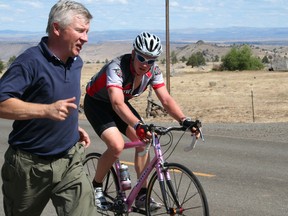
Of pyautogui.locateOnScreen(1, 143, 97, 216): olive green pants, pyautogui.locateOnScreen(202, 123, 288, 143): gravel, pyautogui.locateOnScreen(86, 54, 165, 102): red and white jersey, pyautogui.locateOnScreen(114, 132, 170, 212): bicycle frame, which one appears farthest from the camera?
pyautogui.locateOnScreen(202, 123, 288, 143): gravel

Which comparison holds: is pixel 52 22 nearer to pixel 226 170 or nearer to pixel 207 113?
pixel 226 170

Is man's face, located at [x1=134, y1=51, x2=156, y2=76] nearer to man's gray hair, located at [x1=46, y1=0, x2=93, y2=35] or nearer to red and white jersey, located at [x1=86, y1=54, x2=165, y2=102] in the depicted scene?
red and white jersey, located at [x1=86, y1=54, x2=165, y2=102]

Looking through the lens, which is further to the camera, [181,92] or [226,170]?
[181,92]

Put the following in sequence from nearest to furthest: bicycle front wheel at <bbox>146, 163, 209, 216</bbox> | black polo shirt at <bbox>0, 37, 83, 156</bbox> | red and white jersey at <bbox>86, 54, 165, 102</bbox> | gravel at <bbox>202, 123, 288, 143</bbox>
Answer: black polo shirt at <bbox>0, 37, 83, 156</bbox> < bicycle front wheel at <bbox>146, 163, 209, 216</bbox> < red and white jersey at <bbox>86, 54, 165, 102</bbox> < gravel at <bbox>202, 123, 288, 143</bbox>

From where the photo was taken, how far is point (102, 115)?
5914 millimetres

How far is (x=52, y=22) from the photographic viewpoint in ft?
12.9

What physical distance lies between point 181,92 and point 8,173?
30.2 meters

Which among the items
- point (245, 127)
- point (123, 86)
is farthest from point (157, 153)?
point (245, 127)

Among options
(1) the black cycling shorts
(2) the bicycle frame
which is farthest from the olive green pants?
(1) the black cycling shorts

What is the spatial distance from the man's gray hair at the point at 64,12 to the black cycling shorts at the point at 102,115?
1992 millimetres

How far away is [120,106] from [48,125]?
5.22 ft

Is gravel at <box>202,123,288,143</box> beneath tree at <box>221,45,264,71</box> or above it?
above

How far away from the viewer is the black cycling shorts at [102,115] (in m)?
5.87

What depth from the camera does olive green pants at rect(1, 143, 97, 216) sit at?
4.05 metres
